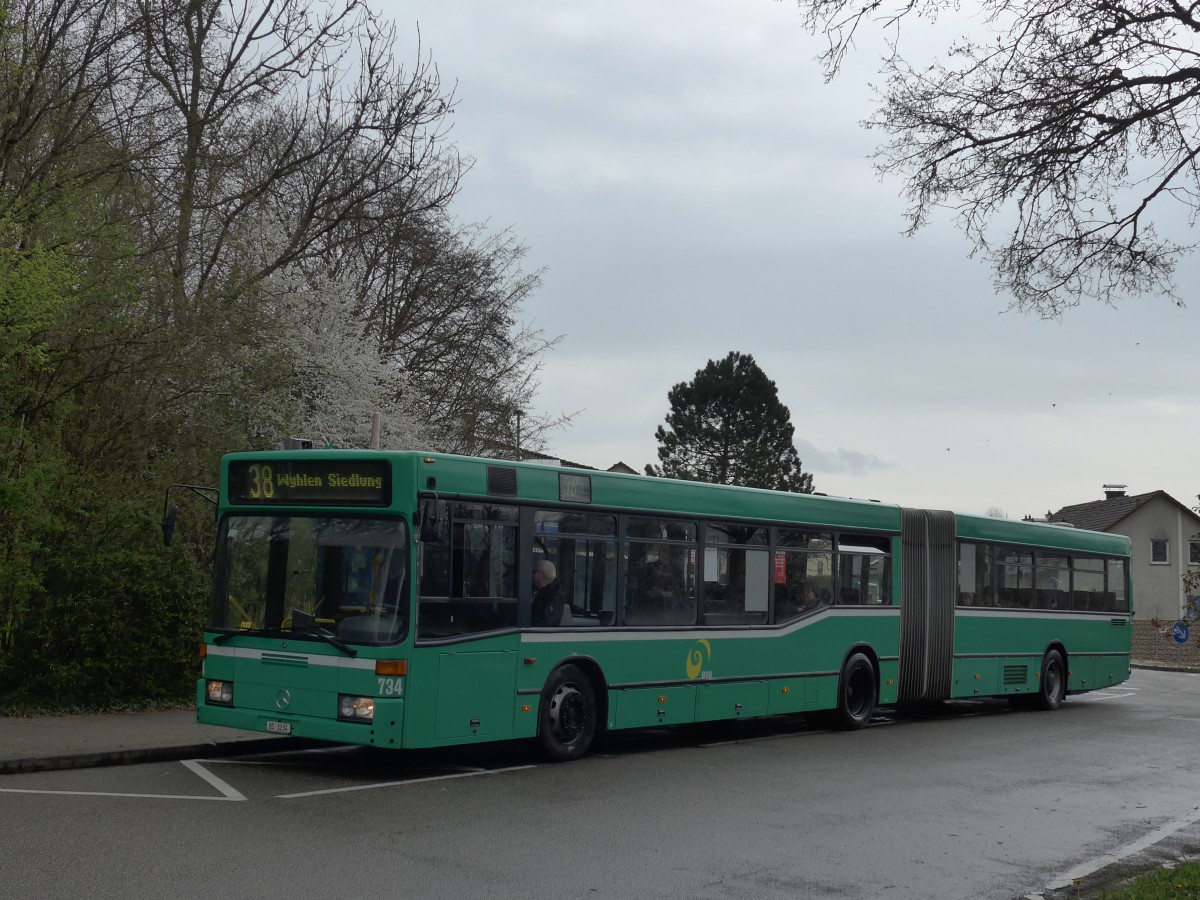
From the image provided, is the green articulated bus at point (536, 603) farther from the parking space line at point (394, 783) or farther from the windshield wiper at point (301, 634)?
the parking space line at point (394, 783)

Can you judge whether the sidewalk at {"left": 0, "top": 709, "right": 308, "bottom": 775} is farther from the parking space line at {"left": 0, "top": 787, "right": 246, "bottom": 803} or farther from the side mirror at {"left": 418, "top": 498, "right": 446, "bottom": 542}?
the side mirror at {"left": 418, "top": 498, "right": 446, "bottom": 542}

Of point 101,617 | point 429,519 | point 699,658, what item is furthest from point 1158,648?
point 429,519

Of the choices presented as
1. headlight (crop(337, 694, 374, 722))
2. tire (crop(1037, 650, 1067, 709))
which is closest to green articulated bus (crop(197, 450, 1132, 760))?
headlight (crop(337, 694, 374, 722))

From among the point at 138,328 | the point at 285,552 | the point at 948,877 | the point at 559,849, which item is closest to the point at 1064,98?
the point at 948,877

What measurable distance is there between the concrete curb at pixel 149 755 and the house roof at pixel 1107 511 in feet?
201

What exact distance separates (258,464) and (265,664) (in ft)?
5.96

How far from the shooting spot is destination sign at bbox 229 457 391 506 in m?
11.1

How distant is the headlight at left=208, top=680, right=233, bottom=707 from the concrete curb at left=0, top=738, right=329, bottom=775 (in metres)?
0.83

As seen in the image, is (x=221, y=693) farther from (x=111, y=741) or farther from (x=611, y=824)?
(x=611, y=824)

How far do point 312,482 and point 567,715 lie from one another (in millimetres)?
3332

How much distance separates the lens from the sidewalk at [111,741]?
11211mm

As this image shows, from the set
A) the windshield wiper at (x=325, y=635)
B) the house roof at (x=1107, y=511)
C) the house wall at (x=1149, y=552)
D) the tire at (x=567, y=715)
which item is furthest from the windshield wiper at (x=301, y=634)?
the house wall at (x=1149, y=552)

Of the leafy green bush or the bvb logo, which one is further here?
the leafy green bush

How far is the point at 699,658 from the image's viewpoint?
46.5ft
